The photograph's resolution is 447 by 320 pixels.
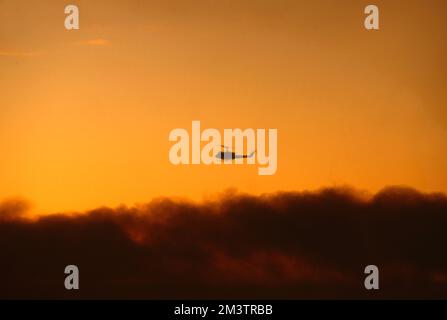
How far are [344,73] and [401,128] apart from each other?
24.6 inches

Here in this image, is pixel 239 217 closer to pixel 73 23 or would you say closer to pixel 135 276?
pixel 135 276

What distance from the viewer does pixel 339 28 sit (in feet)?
18.6

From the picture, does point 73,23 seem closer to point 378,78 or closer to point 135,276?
point 135,276

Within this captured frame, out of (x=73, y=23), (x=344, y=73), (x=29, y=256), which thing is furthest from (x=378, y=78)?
(x=29, y=256)

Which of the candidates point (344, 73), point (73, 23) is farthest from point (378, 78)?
point (73, 23)

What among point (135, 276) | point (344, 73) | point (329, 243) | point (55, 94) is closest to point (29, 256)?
point (135, 276)

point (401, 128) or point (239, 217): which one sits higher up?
point (401, 128)

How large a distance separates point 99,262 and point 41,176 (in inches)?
32.0

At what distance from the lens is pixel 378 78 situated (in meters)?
5.68

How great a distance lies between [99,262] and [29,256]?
0.55 metres
